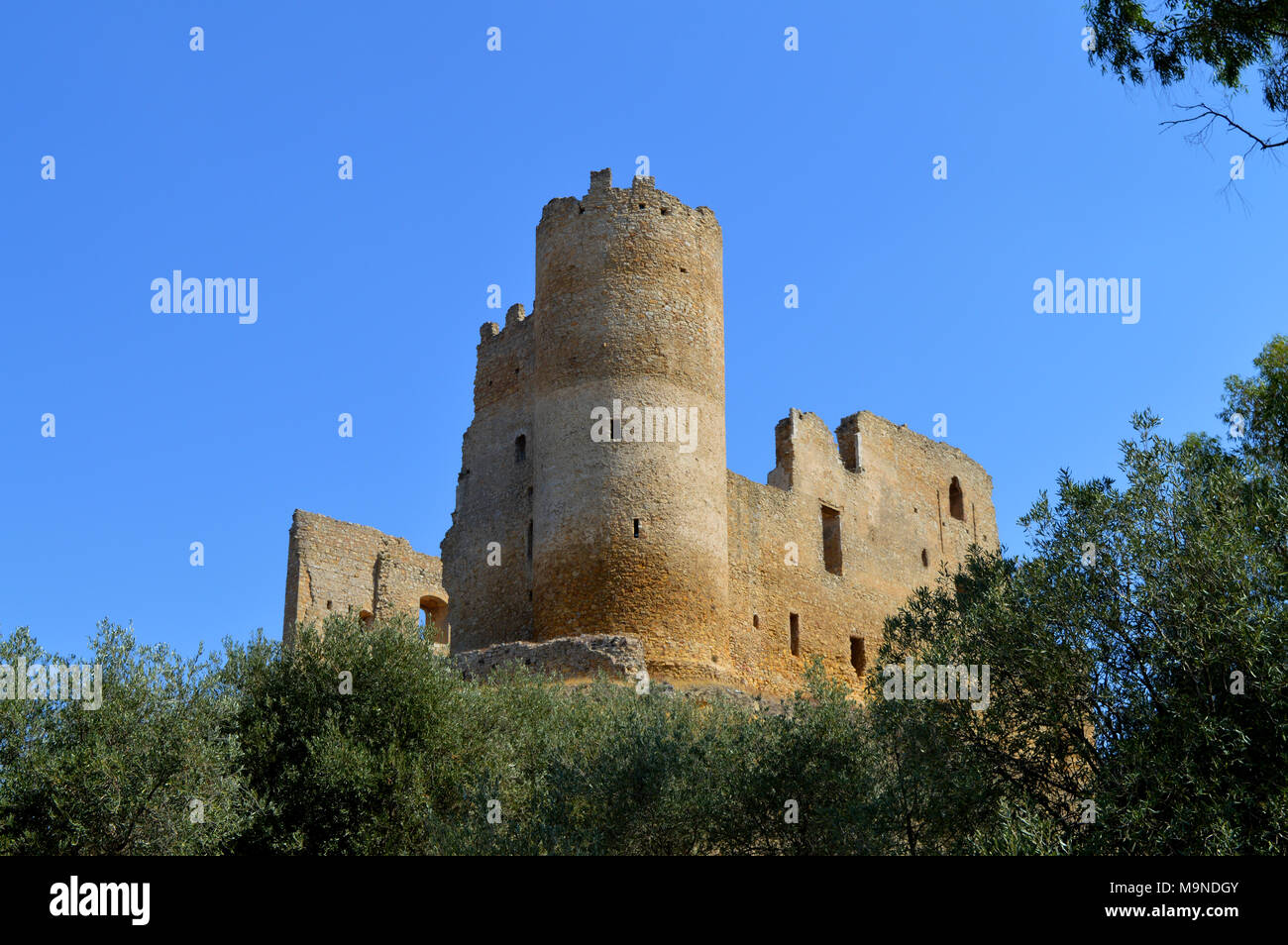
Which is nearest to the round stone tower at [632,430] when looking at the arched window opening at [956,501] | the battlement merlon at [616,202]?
the battlement merlon at [616,202]

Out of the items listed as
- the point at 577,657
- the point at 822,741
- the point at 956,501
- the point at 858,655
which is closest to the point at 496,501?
the point at 577,657

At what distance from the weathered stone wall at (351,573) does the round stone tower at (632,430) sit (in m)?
8.57

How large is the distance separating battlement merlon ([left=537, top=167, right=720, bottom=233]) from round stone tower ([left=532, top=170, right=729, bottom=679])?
24 millimetres

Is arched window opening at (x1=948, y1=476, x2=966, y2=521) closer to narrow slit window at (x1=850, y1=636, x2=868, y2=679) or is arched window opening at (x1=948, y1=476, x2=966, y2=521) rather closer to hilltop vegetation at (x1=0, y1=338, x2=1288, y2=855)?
narrow slit window at (x1=850, y1=636, x2=868, y2=679)

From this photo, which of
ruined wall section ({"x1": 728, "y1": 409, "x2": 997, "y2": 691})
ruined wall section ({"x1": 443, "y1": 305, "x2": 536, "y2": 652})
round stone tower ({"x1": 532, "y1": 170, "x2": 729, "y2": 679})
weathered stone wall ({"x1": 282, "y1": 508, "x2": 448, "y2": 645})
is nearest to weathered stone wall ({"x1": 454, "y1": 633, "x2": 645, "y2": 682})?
round stone tower ({"x1": 532, "y1": 170, "x2": 729, "y2": 679})

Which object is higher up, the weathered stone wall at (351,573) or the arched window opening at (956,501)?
the arched window opening at (956,501)

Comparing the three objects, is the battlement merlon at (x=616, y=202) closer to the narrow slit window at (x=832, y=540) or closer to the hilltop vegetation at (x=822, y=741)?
the narrow slit window at (x=832, y=540)

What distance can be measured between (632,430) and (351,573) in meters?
11.2

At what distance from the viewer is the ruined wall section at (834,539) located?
24.3 meters

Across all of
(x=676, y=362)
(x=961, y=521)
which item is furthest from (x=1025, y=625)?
(x=961, y=521)

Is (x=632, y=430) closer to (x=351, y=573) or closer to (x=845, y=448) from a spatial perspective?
(x=845, y=448)
